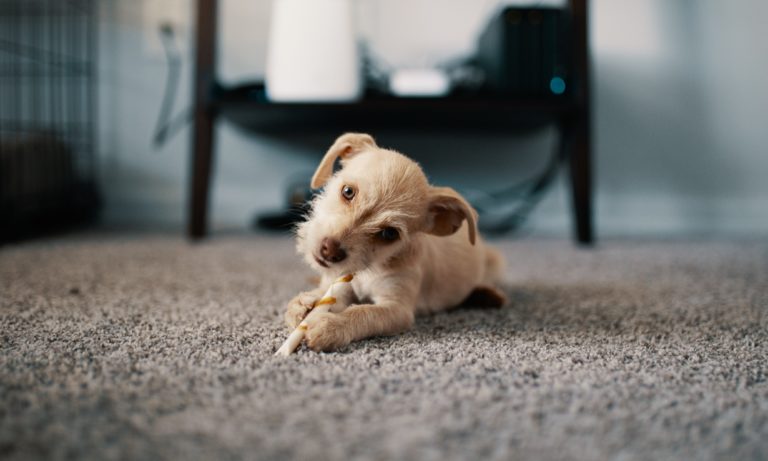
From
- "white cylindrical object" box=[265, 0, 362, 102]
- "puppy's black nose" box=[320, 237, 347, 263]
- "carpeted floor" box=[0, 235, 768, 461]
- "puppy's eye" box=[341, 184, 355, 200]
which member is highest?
"white cylindrical object" box=[265, 0, 362, 102]

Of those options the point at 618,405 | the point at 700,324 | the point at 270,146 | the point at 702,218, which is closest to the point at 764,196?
the point at 702,218

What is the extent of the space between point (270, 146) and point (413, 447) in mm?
1862

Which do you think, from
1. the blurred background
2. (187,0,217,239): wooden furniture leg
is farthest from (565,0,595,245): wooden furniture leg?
(187,0,217,239): wooden furniture leg

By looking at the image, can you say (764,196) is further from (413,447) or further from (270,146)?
(413,447)

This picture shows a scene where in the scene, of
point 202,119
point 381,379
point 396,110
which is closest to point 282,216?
point 202,119

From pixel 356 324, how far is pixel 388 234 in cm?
13

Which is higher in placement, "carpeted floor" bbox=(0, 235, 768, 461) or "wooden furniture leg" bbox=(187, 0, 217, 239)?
"wooden furniture leg" bbox=(187, 0, 217, 239)

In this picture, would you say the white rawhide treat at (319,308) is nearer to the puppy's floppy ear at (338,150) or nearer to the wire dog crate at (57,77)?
the puppy's floppy ear at (338,150)

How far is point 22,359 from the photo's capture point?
1.97 feet

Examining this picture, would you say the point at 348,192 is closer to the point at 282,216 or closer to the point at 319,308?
the point at 319,308

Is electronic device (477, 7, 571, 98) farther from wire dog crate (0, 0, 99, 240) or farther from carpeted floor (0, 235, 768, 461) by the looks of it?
wire dog crate (0, 0, 99, 240)

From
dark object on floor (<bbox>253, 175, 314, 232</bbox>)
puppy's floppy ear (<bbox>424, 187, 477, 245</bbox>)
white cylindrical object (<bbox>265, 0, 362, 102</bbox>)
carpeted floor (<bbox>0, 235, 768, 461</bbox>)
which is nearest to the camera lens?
carpeted floor (<bbox>0, 235, 768, 461</bbox>)

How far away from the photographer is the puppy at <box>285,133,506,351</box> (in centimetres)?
70

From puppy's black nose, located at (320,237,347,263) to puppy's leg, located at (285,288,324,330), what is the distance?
0.10 metres
